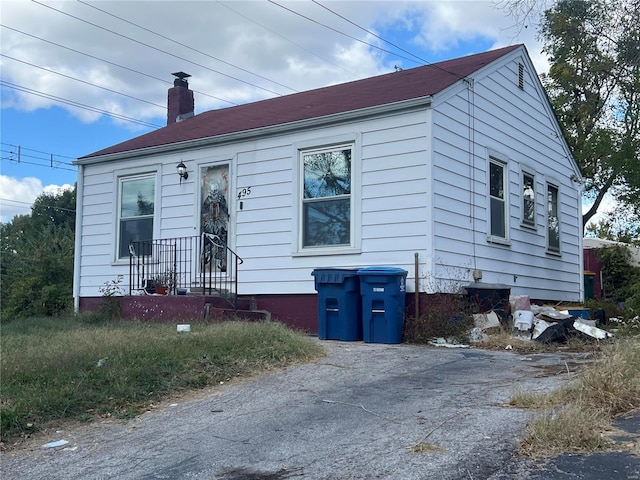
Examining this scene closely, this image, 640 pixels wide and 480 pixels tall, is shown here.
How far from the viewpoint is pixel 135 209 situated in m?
13.8

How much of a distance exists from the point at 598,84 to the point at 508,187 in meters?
9.47

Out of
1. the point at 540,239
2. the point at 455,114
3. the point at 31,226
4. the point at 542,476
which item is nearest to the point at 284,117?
the point at 455,114

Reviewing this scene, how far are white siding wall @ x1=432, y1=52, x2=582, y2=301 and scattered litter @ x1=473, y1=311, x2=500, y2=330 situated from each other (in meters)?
0.68

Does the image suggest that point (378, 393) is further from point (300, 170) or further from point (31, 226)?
point (31, 226)

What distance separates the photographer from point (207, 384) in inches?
266

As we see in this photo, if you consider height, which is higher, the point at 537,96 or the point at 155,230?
the point at 537,96

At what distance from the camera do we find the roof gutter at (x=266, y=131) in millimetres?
10367

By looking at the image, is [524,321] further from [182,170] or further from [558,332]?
[182,170]

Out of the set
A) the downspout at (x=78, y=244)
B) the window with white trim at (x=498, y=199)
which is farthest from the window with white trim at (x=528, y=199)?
the downspout at (x=78, y=244)

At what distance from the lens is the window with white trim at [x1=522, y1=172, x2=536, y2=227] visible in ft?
43.3

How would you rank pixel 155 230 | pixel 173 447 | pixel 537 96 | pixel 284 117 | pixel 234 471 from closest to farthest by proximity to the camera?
pixel 234 471 → pixel 173 447 → pixel 284 117 → pixel 155 230 → pixel 537 96

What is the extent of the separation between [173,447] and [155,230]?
28.5 ft

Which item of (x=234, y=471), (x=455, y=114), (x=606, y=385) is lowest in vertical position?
(x=234, y=471)

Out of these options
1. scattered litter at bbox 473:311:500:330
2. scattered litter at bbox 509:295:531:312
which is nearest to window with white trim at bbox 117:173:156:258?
scattered litter at bbox 473:311:500:330
